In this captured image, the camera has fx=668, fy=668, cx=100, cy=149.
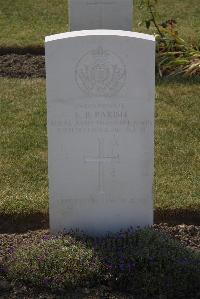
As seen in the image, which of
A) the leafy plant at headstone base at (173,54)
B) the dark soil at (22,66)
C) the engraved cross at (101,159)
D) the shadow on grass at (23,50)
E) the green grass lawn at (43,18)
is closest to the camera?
the engraved cross at (101,159)

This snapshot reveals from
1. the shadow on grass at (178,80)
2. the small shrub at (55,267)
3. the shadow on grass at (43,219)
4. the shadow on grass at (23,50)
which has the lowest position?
the small shrub at (55,267)

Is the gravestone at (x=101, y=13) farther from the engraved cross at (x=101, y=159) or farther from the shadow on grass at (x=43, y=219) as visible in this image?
the engraved cross at (x=101, y=159)

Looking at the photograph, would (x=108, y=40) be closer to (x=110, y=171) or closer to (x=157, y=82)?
(x=110, y=171)

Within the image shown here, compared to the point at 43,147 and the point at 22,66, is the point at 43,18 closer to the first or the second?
the point at 22,66

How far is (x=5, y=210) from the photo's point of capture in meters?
5.53

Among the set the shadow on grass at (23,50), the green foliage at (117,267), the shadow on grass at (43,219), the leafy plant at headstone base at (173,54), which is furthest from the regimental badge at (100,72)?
the shadow on grass at (23,50)

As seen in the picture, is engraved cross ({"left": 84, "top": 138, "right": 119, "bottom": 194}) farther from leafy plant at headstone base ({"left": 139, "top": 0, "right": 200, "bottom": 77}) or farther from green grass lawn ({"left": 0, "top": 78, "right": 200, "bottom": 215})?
leafy plant at headstone base ({"left": 139, "top": 0, "right": 200, "bottom": 77})

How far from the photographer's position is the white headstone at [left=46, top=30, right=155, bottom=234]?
4605mm

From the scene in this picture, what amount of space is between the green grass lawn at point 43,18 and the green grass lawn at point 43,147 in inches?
79.6

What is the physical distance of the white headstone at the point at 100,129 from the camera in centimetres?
461

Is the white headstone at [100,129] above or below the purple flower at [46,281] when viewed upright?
above

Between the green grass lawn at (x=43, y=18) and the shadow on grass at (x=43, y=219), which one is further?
the green grass lawn at (x=43, y=18)

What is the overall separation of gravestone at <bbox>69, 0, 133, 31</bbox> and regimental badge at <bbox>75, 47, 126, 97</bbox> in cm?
483

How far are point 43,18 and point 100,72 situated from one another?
7749 millimetres
